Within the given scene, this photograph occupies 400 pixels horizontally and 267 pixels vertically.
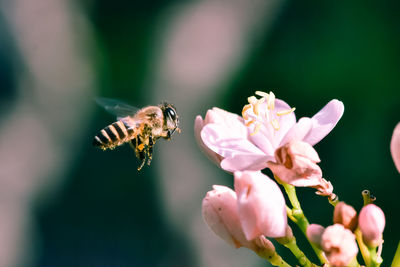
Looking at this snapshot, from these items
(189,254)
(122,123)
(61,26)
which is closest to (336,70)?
(189,254)

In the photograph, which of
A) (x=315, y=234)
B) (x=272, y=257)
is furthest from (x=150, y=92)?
(x=315, y=234)

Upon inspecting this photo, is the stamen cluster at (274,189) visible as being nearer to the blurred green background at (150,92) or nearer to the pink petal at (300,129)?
the pink petal at (300,129)

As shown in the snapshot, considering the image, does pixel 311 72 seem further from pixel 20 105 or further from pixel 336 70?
pixel 20 105

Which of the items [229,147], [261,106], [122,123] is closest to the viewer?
[229,147]

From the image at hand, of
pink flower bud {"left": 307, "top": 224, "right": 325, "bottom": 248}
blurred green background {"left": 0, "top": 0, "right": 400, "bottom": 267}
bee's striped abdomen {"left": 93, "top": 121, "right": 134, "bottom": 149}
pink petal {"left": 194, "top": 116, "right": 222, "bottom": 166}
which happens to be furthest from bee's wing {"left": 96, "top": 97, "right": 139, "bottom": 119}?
blurred green background {"left": 0, "top": 0, "right": 400, "bottom": 267}

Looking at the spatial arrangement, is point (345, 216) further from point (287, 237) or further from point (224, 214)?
point (224, 214)

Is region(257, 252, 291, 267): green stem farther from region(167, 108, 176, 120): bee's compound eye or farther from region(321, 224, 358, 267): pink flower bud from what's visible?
region(167, 108, 176, 120): bee's compound eye

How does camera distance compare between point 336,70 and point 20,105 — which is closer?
point 336,70
